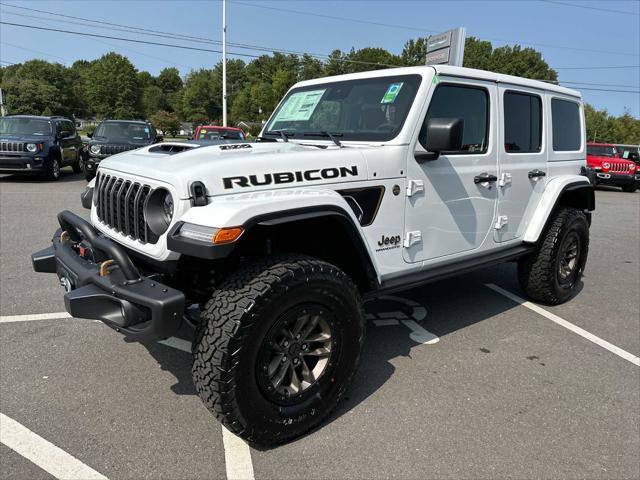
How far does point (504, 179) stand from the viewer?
3.80 m

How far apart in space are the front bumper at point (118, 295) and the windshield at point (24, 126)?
40.6ft

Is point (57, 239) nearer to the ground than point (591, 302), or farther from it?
farther from it

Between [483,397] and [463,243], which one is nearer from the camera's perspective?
[483,397]

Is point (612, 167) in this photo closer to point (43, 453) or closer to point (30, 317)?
point (30, 317)

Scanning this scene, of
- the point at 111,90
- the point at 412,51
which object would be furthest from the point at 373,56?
the point at 111,90

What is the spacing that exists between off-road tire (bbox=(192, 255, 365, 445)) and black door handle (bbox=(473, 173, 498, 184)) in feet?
5.00

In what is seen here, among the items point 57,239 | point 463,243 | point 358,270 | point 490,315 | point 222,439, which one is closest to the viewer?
point 222,439

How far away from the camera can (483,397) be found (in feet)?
9.89

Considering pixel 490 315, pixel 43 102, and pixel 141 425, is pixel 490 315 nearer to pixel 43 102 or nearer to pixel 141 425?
pixel 141 425

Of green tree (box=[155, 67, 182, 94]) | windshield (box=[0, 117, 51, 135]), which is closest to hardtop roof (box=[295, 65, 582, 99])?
windshield (box=[0, 117, 51, 135])

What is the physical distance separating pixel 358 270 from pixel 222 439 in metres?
1.24

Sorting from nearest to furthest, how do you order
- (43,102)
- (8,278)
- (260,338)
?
(260,338) → (8,278) → (43,102)

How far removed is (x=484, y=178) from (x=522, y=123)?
32.8 inches

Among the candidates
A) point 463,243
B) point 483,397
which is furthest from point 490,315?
point 483,397
